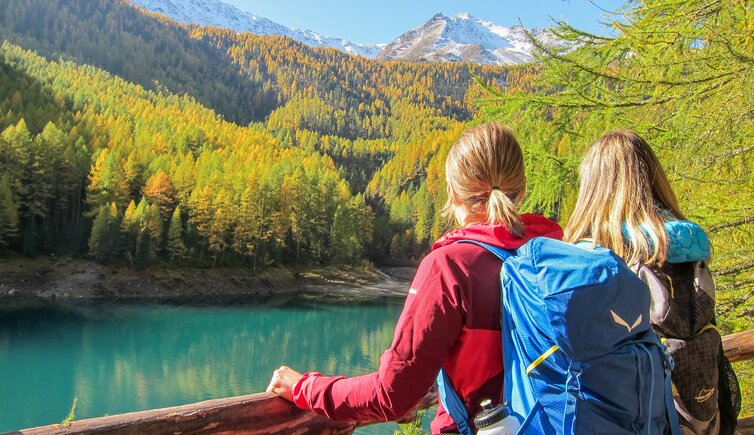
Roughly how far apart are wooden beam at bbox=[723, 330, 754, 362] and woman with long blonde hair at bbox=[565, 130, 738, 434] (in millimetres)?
1831

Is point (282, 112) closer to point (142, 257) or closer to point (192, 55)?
point (192, 55)

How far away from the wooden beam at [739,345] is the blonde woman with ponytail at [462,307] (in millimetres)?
2652

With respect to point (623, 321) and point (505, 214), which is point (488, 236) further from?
point (623, 321)

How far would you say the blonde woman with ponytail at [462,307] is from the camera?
1.33 meters

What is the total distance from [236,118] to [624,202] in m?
147

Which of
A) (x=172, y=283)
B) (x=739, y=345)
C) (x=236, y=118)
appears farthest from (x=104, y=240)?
(x=236, y=118)

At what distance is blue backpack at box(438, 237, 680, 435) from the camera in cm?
124

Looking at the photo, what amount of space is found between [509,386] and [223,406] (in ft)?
3.47

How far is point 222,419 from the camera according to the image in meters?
1.94

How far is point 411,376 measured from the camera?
1.36 m

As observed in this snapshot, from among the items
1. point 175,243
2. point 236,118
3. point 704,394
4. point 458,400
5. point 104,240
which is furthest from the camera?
point 236,118

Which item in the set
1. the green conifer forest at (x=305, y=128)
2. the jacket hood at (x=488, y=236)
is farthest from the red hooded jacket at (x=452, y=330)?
the green conifer forest at (x=305, y=128)

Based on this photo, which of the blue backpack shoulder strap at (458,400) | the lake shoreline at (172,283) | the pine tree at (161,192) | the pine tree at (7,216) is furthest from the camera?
the pine tree at (161,192)

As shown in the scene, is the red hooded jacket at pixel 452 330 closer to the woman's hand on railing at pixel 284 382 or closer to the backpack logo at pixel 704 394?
the woman's hand on railing at pixel 284 382
